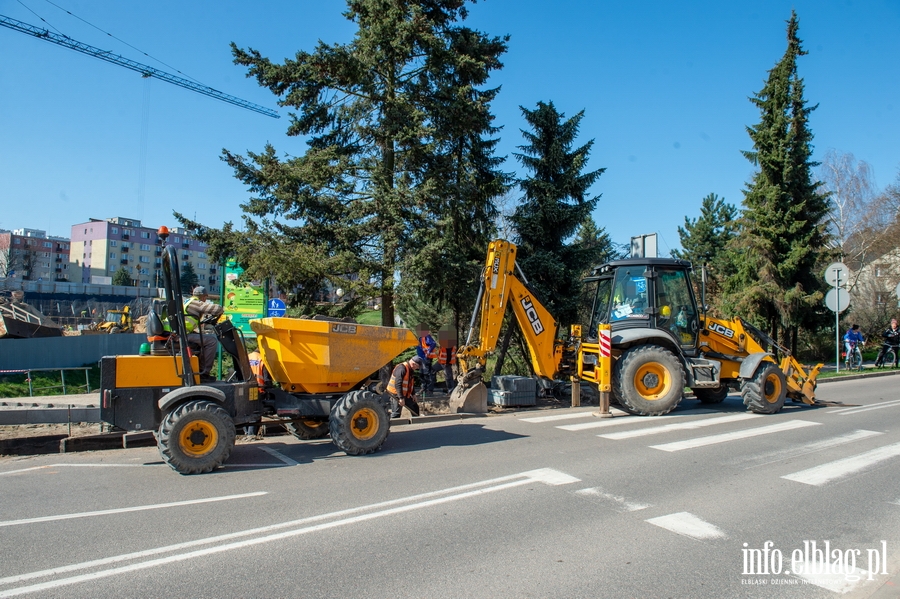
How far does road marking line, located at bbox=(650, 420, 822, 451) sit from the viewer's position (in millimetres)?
8398

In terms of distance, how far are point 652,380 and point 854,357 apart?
607 inches

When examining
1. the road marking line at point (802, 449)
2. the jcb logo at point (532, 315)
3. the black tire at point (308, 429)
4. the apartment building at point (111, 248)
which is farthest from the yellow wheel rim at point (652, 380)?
the apartment building at point (111, 248)

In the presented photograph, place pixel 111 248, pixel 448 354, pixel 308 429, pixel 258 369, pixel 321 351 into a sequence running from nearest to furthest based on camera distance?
pixel 321 351, pixel 258 369, pixel 308 429, pixel 448 354, pixel 111 248

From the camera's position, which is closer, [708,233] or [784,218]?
[784,218]

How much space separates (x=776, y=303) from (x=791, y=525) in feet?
63.9

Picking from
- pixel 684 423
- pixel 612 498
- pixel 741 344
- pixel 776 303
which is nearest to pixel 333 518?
pixel 612 498

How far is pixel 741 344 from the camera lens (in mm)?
11883

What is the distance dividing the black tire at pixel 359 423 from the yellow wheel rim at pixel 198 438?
1485mm

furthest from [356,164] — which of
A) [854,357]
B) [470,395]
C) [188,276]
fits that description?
[188,276]

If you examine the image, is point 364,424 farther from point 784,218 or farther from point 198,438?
point 784,218

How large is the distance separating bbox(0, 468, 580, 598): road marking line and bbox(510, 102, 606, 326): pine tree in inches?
373

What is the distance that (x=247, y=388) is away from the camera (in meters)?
7.66

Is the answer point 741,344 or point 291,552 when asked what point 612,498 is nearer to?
point 291,552

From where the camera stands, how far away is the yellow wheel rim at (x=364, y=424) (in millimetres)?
7898
